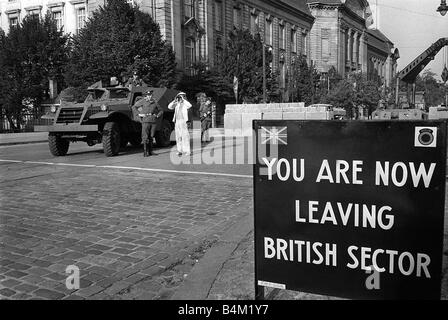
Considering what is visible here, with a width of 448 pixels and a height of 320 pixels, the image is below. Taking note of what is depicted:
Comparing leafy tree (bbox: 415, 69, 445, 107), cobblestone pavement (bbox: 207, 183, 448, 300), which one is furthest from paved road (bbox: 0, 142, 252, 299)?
leafy tree (bbox: 415, 69, 445, 107)

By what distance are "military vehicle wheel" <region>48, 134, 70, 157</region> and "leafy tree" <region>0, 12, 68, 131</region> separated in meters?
21.8

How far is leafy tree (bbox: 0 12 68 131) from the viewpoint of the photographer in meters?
33.4

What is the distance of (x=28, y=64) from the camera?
35188 millimetres

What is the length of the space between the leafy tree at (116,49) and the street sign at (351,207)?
28648 mm

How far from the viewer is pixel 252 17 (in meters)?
56.2

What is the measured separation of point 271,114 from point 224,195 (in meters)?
16.7

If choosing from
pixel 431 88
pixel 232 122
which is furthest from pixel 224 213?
pixel 431 88

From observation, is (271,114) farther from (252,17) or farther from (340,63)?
(340,63)

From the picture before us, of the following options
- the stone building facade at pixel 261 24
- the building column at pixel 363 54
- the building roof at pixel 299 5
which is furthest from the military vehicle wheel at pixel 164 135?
the building column at pixel 363 54

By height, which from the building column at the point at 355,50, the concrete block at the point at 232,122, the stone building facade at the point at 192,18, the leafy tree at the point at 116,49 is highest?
the building column at the point at 355,50

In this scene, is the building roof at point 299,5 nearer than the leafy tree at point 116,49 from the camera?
No

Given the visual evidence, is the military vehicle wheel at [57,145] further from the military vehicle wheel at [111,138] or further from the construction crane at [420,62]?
the construction crane at [420,62]

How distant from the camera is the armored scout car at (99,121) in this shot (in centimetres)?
1240

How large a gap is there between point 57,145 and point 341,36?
3072 inches
